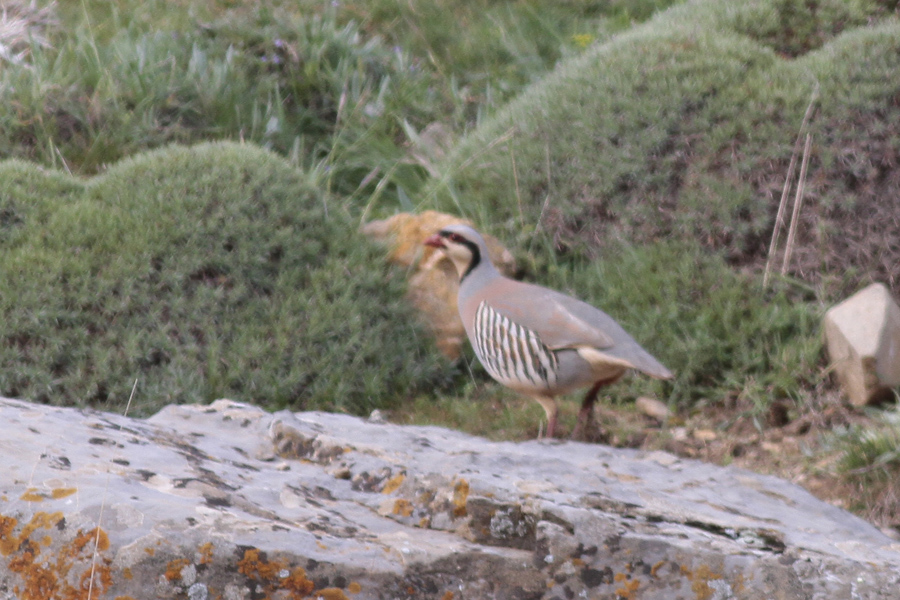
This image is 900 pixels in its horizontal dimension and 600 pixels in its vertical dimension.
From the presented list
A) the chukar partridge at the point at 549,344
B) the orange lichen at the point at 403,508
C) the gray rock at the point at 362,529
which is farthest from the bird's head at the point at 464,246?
the orange lichen at the point at 403,508

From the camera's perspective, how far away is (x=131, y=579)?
184 centimetres

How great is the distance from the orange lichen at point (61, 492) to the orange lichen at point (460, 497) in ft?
2.59

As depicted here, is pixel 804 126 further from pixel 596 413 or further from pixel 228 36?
pixel 228 36

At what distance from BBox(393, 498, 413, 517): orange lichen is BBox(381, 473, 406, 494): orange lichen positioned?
0.23 feet

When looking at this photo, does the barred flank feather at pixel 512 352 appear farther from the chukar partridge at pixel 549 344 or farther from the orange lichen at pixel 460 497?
the orange lichen at pixel 460 497

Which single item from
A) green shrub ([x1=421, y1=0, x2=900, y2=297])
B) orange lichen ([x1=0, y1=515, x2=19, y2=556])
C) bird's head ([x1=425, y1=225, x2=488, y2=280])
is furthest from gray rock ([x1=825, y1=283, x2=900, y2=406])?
orange lichen ([x1=0, y1=515, x2=19, y2=556])

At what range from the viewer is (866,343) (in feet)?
14.9

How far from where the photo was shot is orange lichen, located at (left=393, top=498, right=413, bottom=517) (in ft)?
7.46

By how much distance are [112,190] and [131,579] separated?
3897 millimetres

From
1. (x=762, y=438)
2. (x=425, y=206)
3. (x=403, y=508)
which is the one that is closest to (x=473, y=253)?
(x=762, y=438)

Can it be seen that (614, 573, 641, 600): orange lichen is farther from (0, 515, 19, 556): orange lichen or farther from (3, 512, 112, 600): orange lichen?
(0, 515, 19, 556): orange lichen

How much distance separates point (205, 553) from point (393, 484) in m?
0.62

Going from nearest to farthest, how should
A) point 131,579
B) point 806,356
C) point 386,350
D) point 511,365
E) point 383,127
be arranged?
point 131,579
point 511,365
point 806,356
point 386,350
point 383,127

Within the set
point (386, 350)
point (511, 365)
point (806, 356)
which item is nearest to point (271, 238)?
point (386, 350)
